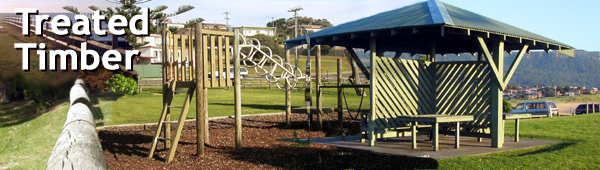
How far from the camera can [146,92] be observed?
79.7 feet

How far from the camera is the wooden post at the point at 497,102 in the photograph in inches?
302

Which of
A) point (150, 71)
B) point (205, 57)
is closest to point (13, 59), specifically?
point (150, 71)

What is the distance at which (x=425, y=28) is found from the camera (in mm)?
6930

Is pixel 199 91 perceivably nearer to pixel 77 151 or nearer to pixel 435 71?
pixel 77 151

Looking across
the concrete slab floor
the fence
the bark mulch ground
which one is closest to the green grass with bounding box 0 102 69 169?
the bark mulch ground

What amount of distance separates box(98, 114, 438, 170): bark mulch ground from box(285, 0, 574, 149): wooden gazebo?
1483 millimetres

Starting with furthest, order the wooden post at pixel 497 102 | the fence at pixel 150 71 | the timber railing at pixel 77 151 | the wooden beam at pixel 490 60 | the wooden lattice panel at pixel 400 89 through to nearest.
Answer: the fence at pixel 150 71 → the wooden lattice panel at pixel 400 89 → the wooden post at pixel 497 102 → the wooden beam at pixel 490 60 → the timber railing at pixel 77 151

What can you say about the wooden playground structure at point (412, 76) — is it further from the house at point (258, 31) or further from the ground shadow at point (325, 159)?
the house at point (258, 31)

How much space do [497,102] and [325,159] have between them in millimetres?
3631

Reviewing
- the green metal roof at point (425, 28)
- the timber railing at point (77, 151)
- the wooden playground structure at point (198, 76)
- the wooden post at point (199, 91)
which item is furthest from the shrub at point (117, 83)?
the wooden post at point (199, 91)

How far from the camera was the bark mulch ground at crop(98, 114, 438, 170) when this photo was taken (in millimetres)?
6105

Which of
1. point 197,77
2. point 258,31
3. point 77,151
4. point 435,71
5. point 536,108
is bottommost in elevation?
point 536,108

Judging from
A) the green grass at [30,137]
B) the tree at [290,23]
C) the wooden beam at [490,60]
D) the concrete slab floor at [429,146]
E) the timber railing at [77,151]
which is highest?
the tree at [290,23]

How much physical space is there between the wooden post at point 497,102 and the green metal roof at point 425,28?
30 cm
